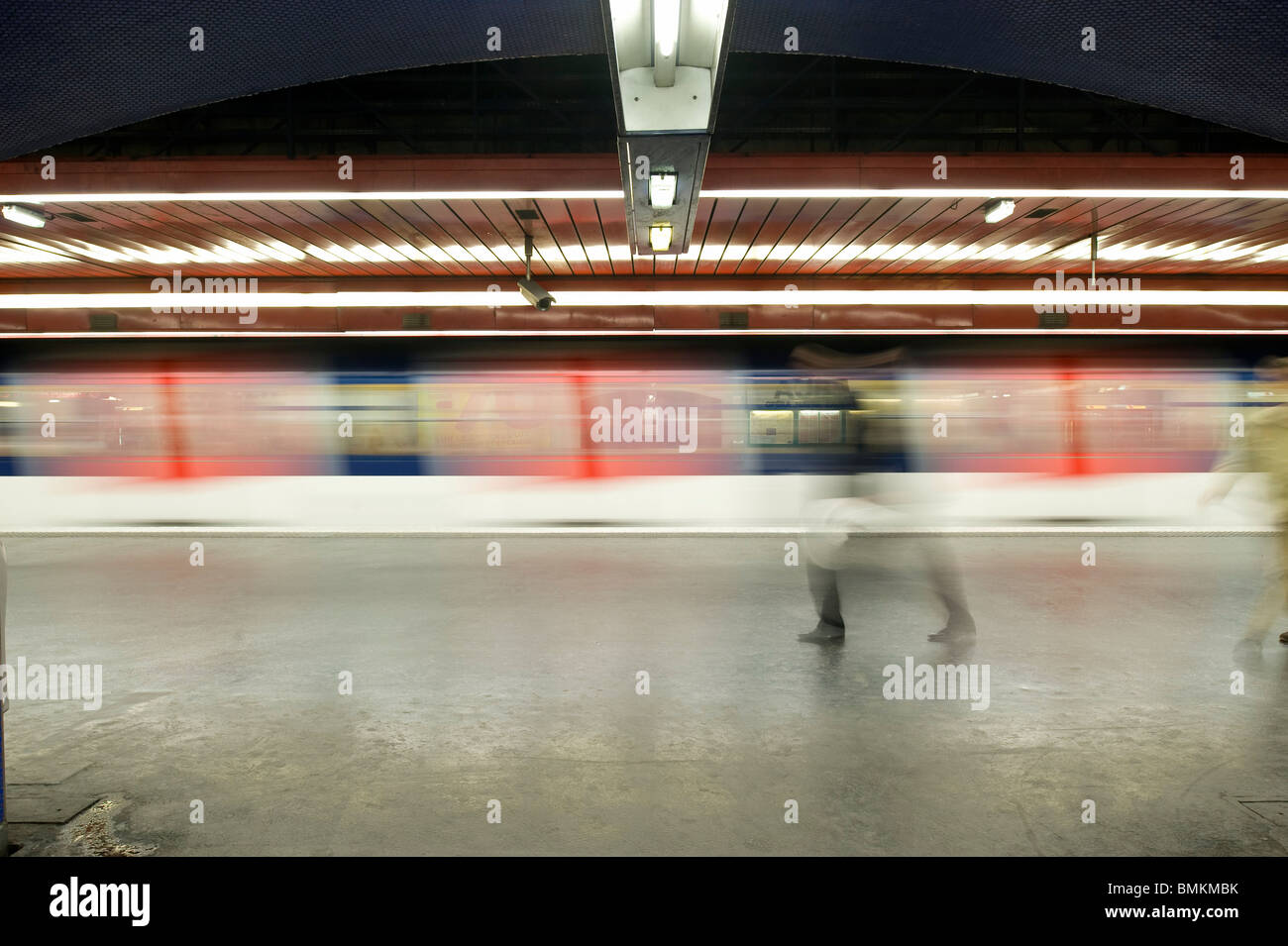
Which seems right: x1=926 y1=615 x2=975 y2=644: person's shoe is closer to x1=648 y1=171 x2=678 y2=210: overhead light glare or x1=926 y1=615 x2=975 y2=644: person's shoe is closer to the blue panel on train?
x1=648 y1=171 x2=678 y2=210: overhead light glare

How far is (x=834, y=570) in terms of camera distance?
4863mm

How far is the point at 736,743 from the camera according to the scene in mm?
3348

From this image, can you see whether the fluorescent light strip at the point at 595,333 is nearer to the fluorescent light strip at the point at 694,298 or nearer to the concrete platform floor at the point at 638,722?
the fluorescent light strip at the point at 694,298

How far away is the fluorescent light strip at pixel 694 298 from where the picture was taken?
8312 millimetres

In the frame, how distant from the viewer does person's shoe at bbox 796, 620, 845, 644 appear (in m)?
4.84

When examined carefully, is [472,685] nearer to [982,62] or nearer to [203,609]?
[203,609]

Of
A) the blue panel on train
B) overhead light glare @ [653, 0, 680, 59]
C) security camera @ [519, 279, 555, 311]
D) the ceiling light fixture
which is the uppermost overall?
the ceiling light fixture

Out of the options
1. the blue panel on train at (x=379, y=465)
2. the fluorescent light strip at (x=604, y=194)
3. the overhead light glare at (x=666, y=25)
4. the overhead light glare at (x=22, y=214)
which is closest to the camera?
the overhead light glare at (x=666, y=25)

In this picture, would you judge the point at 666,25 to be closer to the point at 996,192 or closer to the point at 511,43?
the point at 511,43

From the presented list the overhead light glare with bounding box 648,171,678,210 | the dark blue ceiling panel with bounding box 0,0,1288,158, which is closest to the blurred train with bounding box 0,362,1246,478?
the overhead light glare with bounding box 648,171,678,210

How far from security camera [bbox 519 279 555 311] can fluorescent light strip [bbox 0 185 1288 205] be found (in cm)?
188

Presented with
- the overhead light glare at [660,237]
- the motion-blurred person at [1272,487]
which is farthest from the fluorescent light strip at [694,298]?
the motion-blurred person at [1272,487]
